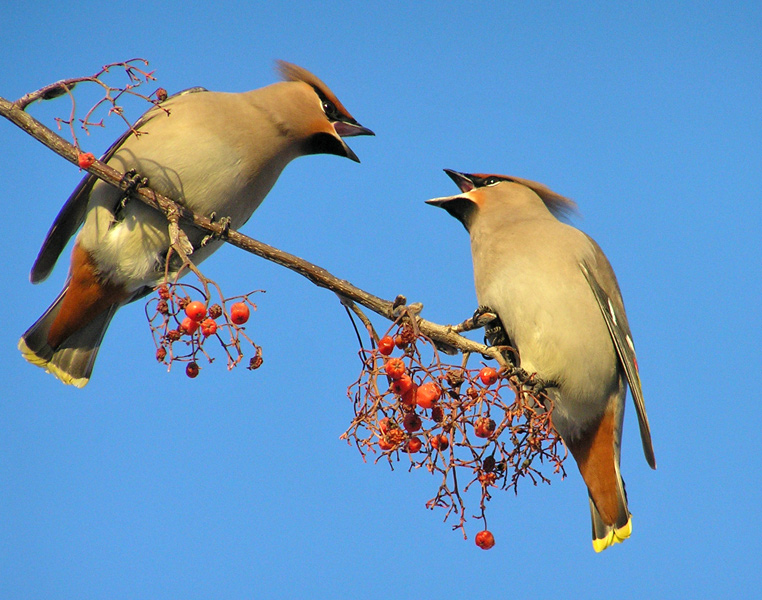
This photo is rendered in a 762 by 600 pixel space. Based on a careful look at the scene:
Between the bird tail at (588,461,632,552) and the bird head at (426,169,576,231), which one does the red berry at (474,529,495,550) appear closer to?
the bird tail at (588,461,632,552)

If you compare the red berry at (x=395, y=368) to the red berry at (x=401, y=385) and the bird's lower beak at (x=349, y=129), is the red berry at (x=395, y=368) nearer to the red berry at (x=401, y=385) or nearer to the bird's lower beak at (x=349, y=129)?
the red berry at (x=401, y=385)

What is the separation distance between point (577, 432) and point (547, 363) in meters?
0.44

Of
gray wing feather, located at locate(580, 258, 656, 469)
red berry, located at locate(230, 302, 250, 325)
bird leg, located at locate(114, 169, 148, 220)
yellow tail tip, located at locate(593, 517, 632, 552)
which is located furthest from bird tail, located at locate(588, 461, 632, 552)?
bird leg, located at locate(114, 169, 148, 220)

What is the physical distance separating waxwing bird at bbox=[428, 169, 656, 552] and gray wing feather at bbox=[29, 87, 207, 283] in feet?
5.80

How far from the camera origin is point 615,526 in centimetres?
359

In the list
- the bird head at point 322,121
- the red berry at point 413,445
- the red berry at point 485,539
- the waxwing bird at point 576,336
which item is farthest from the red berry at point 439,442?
the bird head at point 322,121

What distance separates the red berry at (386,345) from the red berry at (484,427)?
14.2 inches

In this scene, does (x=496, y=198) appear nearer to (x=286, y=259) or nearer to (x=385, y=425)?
(x=286, y=259)

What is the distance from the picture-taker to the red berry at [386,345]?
98.7 inches

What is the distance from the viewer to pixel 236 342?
2459mm

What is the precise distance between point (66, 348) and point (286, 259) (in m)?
1.76

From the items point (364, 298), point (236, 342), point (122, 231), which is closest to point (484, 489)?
point (364, 298)

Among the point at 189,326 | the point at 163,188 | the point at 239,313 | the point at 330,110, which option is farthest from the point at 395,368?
the point at 330,110

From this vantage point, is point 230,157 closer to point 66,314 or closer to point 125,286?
point 125,286
